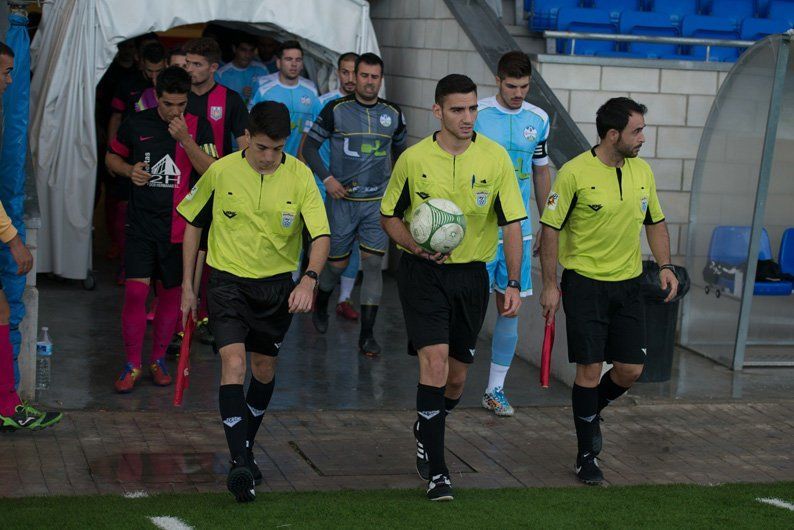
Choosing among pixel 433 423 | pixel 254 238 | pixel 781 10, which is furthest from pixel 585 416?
pixel 781 10

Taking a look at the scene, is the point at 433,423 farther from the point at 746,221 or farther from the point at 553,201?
the point at 746,221

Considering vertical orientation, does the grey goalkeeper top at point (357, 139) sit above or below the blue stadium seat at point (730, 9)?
below

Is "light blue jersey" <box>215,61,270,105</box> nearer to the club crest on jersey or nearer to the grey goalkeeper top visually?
the grey goalkeeper top

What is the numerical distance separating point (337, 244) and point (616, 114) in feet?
12.3

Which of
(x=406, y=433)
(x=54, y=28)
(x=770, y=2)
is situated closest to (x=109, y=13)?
(x=54, y=28)

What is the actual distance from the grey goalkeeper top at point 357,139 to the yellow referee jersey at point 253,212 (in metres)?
3.45

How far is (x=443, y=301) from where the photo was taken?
6.69 m

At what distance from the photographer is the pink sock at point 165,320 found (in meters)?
8.62

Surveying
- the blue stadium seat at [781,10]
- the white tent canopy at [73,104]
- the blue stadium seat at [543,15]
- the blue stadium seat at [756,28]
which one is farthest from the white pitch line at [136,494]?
the blue stadium seat at [781,10]

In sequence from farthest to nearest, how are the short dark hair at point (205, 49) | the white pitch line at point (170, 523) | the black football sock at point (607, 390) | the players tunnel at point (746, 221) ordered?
the players tunnel at point (746, 221) → the short dark hair at point (205, 49) → the black football sock at point (607, 390) → the white pitch line at point (170, 523)

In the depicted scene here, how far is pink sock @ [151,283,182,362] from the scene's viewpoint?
8617 millimetres

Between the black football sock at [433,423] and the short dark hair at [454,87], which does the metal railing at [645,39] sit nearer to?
the short dark hair at [454,87]

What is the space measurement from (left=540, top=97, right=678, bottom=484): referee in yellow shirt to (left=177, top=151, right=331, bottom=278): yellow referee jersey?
1.41 metres

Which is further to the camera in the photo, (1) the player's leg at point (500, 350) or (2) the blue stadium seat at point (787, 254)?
(2) the blue stadium seat at point (787, 254)
